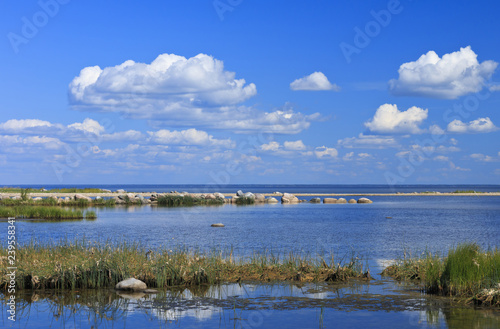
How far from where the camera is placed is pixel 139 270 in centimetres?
1973

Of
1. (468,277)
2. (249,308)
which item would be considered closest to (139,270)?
(249,308)

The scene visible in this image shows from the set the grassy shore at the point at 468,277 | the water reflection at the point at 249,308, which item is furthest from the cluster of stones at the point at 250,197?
the grassy shore at the point at 468,277

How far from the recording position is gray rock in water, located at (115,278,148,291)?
18.6m

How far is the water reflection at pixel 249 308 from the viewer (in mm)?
14867

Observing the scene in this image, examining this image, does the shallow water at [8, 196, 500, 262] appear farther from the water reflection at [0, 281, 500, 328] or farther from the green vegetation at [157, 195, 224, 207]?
the green vegetation at [157, 195, 224, 207]

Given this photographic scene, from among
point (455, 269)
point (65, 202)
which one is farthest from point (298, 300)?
point (65, 202)

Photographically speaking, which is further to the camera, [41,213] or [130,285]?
[41,213]

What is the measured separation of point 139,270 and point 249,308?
5.30 m

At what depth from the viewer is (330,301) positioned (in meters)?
17.2

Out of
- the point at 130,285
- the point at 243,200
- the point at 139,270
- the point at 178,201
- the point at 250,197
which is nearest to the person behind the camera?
the point at 130,285

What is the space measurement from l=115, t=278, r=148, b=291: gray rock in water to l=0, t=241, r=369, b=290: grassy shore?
0.61m

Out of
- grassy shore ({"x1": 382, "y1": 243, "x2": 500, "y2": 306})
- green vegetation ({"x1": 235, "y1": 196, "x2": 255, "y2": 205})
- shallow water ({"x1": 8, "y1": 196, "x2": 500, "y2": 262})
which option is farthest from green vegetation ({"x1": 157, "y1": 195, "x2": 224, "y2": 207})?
grassy shore ({"x1": 382, "y1": 243, "x2": 500, "y2": 306})

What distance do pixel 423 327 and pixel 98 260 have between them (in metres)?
11.5

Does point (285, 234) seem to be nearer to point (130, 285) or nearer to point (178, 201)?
point (130, 285)
